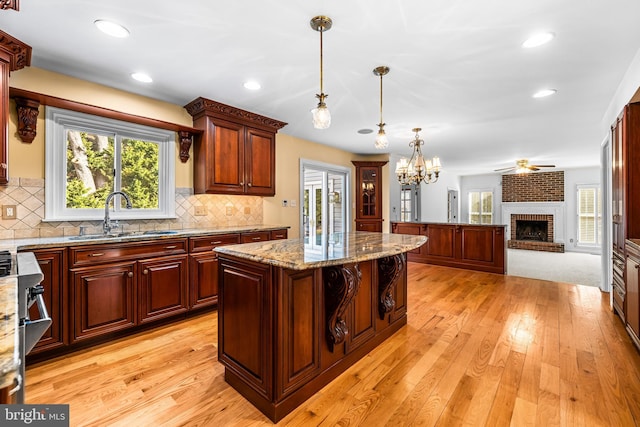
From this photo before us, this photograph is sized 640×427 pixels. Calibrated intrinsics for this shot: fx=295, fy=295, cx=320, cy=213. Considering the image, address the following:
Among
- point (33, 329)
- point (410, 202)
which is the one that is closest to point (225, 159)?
point (33, 329)

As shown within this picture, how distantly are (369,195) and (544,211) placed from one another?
601cm

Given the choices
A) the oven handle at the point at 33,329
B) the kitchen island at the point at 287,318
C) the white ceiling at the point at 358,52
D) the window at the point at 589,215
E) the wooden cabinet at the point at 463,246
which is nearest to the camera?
the oven handle at the point at 33,329

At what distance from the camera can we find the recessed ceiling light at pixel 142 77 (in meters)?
2.73

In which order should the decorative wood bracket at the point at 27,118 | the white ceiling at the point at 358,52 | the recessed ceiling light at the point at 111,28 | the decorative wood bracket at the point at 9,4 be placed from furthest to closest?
1. the decorative wood bracket at the point at 27,118
2. the recessed ceiling light at the point at 111,28
3. the white ceiling at the point at 358,52
4. the decorative wood bracket at the point at 9,4

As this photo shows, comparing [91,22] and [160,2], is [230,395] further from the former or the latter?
[91,22]

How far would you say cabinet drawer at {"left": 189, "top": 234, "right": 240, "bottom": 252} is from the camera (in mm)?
3057

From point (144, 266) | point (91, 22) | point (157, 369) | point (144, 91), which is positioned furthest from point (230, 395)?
point (144, 91)

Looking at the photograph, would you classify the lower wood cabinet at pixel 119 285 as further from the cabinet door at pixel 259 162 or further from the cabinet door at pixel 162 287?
the cabinet door at pixel 259 162

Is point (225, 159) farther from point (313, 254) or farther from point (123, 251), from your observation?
point (313, 254)

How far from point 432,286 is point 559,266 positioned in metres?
3.76

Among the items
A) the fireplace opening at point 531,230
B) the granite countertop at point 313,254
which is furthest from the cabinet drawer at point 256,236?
the fireplace opening at point 531,230

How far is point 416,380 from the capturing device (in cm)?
201

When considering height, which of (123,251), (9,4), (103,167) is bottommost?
(123,251)

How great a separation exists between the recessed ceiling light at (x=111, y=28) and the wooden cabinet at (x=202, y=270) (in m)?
1.80
